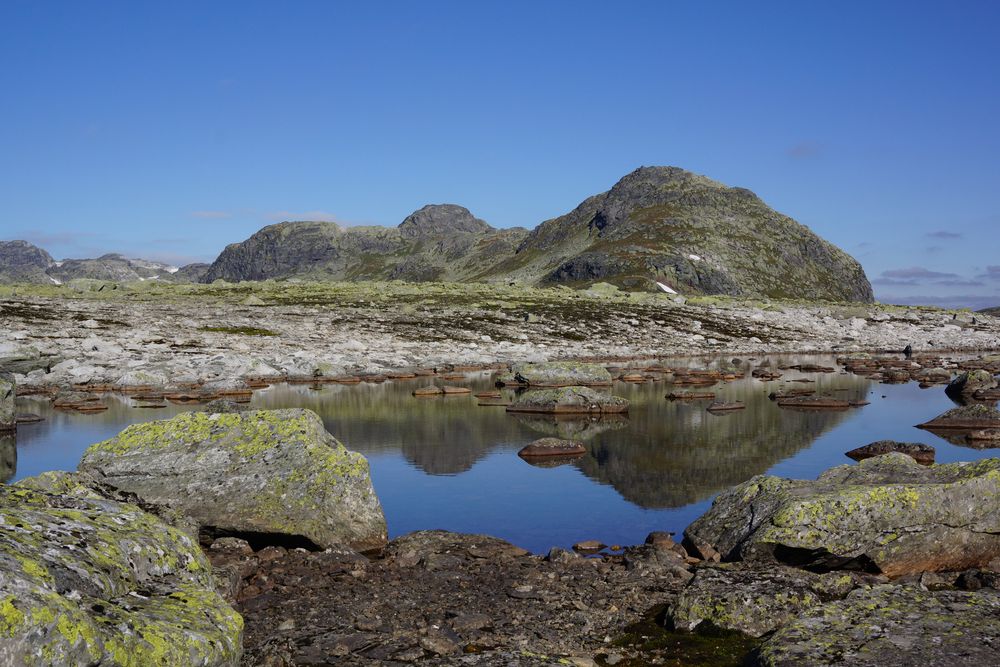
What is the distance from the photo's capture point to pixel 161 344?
70062 millimetres

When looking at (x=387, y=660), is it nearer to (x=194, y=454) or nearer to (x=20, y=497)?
(x=20, y=497)

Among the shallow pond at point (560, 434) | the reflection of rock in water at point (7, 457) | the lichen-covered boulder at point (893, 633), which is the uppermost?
the lichen-covered boulder at point (893, 633)

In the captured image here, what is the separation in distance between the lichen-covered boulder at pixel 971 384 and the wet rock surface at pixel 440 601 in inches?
1777

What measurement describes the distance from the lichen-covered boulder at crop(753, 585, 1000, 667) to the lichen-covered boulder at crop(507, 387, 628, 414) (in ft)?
97.7

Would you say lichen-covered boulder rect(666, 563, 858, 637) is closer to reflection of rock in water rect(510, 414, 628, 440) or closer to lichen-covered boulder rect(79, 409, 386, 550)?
lichen-covered boulder rect(79, 409, 386, 550)

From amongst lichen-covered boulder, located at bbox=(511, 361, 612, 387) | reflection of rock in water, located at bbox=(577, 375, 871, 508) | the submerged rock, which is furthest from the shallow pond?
lichen-covered boulder, located at bbox=(511, 361, 612, 387)

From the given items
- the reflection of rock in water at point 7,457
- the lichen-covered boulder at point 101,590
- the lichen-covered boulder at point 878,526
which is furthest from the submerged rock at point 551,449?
the lichen-covered boulder at point 101,590

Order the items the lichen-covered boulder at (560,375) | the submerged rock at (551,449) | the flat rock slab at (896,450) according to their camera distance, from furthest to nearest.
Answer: the lichen-covered boulder at (560,375) → the submerged rock at (551,449) → the flat rock slab at (896,450)

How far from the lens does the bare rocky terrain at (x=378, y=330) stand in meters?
58.8

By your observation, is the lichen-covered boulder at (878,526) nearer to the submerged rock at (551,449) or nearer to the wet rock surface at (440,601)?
the wet rock surface at (440,601)

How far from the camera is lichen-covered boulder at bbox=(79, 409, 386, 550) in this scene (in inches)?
669

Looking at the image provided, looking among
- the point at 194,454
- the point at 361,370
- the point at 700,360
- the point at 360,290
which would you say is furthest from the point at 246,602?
the point at 360,290

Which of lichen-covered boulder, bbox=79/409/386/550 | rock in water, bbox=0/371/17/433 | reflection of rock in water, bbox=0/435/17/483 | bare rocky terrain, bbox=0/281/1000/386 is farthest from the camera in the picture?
bare rocky terrain, bbox=0/281/1000/386

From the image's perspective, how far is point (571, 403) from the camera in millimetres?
41844
